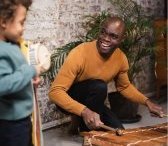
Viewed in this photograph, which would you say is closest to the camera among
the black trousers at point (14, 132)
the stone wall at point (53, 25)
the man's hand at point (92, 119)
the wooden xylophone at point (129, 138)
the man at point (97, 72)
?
the black trousers at point (14, 132)

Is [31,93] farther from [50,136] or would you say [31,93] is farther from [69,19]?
[69,19]

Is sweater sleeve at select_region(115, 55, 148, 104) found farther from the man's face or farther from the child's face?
the child's face

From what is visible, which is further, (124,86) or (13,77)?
(124,86)

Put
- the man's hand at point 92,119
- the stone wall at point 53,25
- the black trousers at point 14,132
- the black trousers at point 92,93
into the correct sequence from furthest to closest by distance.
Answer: the stone wall at point 53,25 → the black trousers at point 92,93 → the man's hand at point 92,119 → the black trousers at point 14,132

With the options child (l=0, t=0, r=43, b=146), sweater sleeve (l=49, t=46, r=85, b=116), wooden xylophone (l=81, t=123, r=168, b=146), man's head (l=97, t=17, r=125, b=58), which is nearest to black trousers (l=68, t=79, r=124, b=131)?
sweater sleeve (l=49, t=46, r=85, b=116)

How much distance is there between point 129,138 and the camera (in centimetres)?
180

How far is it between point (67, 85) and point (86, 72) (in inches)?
8.7

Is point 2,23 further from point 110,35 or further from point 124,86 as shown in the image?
point 124,86

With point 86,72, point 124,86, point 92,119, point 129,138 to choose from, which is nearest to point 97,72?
point 86,72

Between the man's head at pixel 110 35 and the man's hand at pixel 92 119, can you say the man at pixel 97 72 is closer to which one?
the man's head at pixel 110 35

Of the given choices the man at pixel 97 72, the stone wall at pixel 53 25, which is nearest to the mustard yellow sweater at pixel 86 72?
the man at pixel 97 72

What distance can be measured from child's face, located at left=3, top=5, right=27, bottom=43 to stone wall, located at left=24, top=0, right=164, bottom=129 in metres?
1.54

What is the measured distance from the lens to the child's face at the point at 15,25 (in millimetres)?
1426

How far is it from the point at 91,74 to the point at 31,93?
3.38ft
